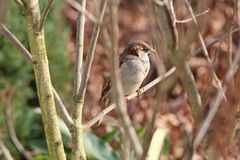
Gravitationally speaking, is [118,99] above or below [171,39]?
below

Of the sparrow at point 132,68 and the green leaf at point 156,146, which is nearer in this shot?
the green leaf at point 156,146

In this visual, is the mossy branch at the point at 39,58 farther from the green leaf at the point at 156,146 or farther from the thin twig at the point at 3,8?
the green leaf at the point at 156,146

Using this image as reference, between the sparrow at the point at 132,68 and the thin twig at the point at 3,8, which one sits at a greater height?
the thin twig at the point at 3,8

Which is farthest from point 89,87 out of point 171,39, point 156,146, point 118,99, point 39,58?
point 118,99

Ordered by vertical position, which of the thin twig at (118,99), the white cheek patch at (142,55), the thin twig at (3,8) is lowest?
the thin twig at (118,99)

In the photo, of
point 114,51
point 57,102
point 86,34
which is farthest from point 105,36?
point 86,34

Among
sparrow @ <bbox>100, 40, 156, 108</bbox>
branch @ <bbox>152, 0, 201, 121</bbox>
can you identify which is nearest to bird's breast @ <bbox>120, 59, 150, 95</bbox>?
sparrow @ <bbox>100, 40, 156, 108</bbox>

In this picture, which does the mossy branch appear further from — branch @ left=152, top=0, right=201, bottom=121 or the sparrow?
the sparrow

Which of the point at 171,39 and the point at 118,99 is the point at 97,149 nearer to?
the point at 171,39

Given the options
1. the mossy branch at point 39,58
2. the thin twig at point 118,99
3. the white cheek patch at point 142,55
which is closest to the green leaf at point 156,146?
the white cheek patch at point 142,55

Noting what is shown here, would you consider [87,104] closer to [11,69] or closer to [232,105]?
[11,69]
